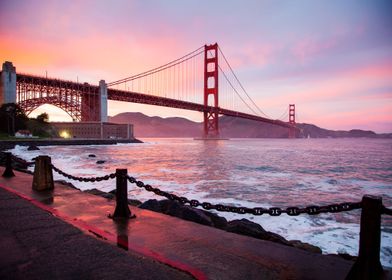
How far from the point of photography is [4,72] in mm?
61031

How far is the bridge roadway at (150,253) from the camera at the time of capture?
9.29 feet

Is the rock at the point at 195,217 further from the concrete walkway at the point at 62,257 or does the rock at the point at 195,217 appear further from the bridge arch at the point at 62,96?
the bridge arch at the point at 62,96

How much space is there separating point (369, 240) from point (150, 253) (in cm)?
225

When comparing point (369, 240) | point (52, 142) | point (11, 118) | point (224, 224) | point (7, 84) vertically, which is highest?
point (7, 84)

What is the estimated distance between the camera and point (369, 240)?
257cm

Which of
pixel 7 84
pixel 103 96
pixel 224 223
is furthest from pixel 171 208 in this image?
pixel 103 96

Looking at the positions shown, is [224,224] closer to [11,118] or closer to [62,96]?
[11,118]

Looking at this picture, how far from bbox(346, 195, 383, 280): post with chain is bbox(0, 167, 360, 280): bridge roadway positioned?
31 centimetres

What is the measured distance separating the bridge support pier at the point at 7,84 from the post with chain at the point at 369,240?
2878 inches

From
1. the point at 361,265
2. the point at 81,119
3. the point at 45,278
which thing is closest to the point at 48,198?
the point at 45,278

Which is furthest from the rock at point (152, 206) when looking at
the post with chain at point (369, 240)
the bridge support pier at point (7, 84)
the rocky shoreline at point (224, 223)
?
the bridge support pier at point (7, 84)

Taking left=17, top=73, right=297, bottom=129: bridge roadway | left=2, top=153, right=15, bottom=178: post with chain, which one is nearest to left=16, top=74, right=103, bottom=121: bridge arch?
left=17, top=73, right=297, bottom=129: bridge roadway

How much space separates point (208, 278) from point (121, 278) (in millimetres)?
817

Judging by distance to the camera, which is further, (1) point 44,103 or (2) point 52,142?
(1) point 44,103
